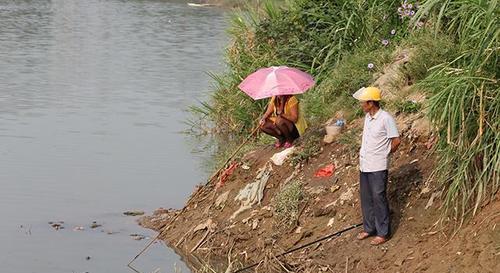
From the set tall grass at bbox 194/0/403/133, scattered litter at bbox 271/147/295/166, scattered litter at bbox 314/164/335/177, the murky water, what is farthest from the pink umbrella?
the murky water

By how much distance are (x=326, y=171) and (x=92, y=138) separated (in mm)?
7870

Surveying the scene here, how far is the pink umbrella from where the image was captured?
10.1 meters

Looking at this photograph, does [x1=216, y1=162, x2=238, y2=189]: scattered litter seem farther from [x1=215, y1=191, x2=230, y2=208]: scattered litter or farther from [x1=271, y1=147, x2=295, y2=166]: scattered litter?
[x1=271, y1=147, x2=295, y2=166]: scattered litter

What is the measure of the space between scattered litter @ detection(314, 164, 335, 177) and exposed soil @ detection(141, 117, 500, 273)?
62 mm

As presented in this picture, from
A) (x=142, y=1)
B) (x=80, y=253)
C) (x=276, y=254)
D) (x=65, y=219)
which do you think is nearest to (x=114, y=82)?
(x=65, y=219)

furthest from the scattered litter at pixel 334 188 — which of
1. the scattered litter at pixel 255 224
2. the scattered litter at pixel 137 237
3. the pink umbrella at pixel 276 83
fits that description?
the scattered litter at pixel 137 237

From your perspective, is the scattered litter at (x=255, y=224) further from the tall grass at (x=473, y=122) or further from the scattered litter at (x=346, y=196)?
the tall grass at (x=473, y=122)

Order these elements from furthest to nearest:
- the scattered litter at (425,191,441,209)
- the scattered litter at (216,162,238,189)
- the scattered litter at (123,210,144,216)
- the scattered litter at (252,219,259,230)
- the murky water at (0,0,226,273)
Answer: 1. the scattered litter at (123,210,144,216)
2. the murky water at (0,0,226,273)
3. the scattered litter at (216,162,238,189)
4. the scattered litter at (252,219,259,230)
5. the scattered litter at (425,191,441,209)

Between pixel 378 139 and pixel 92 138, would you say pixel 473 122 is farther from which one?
pixel 92 138

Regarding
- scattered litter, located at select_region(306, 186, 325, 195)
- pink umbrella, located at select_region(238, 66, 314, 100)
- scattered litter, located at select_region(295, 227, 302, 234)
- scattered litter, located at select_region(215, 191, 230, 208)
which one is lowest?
scattered litter, located at select_region(215, 191, 230, 208)

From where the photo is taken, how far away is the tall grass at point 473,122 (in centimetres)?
792

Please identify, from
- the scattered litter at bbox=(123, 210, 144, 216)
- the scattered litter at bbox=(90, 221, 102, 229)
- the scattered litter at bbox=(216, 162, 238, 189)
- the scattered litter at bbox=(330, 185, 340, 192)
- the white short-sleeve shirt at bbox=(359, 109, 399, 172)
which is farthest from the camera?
the scattered litter at bbox=(123, 210, 144, 216)

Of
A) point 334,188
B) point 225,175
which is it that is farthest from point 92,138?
point 334,188

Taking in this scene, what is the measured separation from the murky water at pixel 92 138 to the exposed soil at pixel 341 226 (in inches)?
22.4
